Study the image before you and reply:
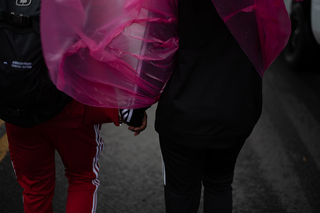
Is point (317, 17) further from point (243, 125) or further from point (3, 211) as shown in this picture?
point (3, 211)

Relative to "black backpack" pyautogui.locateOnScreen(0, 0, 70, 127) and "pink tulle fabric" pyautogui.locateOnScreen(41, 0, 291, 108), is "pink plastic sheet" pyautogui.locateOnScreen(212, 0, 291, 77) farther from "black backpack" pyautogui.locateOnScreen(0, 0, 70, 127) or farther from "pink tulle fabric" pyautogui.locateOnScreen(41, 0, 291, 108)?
"black backpack" pyautogui.locateOnScreen(0, 0, 70, 127)

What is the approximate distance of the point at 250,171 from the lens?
3018 millimetres

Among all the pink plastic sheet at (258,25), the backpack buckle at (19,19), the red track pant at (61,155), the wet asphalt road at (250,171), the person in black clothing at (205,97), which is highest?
the pink plastic sheet at (258,25)

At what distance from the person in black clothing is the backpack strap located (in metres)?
0.61

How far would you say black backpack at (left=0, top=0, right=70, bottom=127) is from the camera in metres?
1.46

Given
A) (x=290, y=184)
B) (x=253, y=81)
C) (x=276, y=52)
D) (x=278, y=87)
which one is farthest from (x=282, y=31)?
(x=278, y=87)

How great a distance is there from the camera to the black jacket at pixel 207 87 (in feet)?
4.63

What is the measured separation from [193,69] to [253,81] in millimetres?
277

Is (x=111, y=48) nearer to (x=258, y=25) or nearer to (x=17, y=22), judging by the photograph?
(x=17, y=22)

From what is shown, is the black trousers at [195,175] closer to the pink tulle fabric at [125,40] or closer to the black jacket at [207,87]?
the black jacket at [207,87]

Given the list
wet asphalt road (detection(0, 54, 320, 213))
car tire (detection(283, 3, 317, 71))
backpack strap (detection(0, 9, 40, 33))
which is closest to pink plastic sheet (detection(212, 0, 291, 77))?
backpack strap (detection(0, 9, 40, 33))

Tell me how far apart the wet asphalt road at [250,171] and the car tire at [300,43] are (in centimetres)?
91

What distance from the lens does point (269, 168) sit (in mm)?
3057

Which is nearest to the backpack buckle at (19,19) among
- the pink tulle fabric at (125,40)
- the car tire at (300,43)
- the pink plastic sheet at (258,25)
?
the pink tulle fabric at (125,40)
